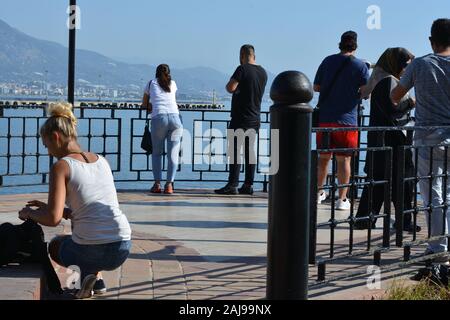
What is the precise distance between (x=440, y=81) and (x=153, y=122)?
16.9 ft

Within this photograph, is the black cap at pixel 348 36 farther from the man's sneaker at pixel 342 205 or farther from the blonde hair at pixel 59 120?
the blonde hair at pixel 59 120

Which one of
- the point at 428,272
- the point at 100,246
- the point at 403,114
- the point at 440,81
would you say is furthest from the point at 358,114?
the point at 100,246

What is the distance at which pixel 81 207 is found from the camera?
5.04m

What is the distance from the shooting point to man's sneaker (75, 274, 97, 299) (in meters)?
5.00

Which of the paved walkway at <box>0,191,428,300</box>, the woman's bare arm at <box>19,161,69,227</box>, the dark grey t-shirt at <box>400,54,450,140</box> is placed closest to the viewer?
the woman's bare arm at <box>19,161,69,227</box>

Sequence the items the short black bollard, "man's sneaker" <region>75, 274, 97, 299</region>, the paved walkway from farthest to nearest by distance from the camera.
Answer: the paved walkway
"man's sneaker" <region>75, 274, 97, 299</region>
the short black bollard

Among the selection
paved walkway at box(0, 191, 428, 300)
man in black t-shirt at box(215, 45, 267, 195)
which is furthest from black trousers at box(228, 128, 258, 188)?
paved walkway at box(0, 191, 428, 300)

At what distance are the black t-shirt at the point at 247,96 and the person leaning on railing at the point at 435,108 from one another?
434cm

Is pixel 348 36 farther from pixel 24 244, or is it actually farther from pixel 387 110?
pixel 24 244

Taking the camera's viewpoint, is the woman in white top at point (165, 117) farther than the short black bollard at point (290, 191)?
Yes

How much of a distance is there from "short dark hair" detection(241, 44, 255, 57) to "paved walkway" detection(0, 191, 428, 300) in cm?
175

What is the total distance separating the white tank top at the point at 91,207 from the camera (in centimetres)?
499

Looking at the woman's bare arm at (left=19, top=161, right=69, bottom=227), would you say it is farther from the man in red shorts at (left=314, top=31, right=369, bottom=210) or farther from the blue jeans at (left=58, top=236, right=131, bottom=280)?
the man in red shorts at (left=314, top=31, right=369, bottom=210)

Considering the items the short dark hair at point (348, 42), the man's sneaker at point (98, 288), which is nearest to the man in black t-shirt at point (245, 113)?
the short dark hair at point (348, 42)
